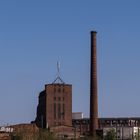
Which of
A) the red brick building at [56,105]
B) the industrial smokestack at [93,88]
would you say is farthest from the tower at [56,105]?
the industrial smokestack at [93,88]

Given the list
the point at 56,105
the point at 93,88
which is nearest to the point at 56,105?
the point at 56,105

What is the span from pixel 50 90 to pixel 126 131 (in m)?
18.0

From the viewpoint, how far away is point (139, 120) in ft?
375

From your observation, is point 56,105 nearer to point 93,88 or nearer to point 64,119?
point 64,119

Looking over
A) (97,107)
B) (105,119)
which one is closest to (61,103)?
(105,119)

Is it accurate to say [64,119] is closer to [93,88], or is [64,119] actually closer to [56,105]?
[56,105]

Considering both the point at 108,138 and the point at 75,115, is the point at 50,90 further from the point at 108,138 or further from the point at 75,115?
the point at 108,138

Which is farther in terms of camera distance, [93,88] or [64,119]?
[64,119]

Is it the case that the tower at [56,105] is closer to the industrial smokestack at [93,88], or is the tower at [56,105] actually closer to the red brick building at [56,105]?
the red brick building at [56,105]

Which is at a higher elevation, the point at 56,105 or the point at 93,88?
the point at 93,88

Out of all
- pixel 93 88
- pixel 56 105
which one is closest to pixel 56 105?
pixel 56 105

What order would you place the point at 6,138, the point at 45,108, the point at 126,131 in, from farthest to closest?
the point at 45,108, the point at 126,131, the point at 6,138

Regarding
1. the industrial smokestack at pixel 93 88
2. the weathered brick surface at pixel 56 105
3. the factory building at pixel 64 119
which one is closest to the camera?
the industrial smokestack at pixel 93 88

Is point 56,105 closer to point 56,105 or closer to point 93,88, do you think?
point 56,105
